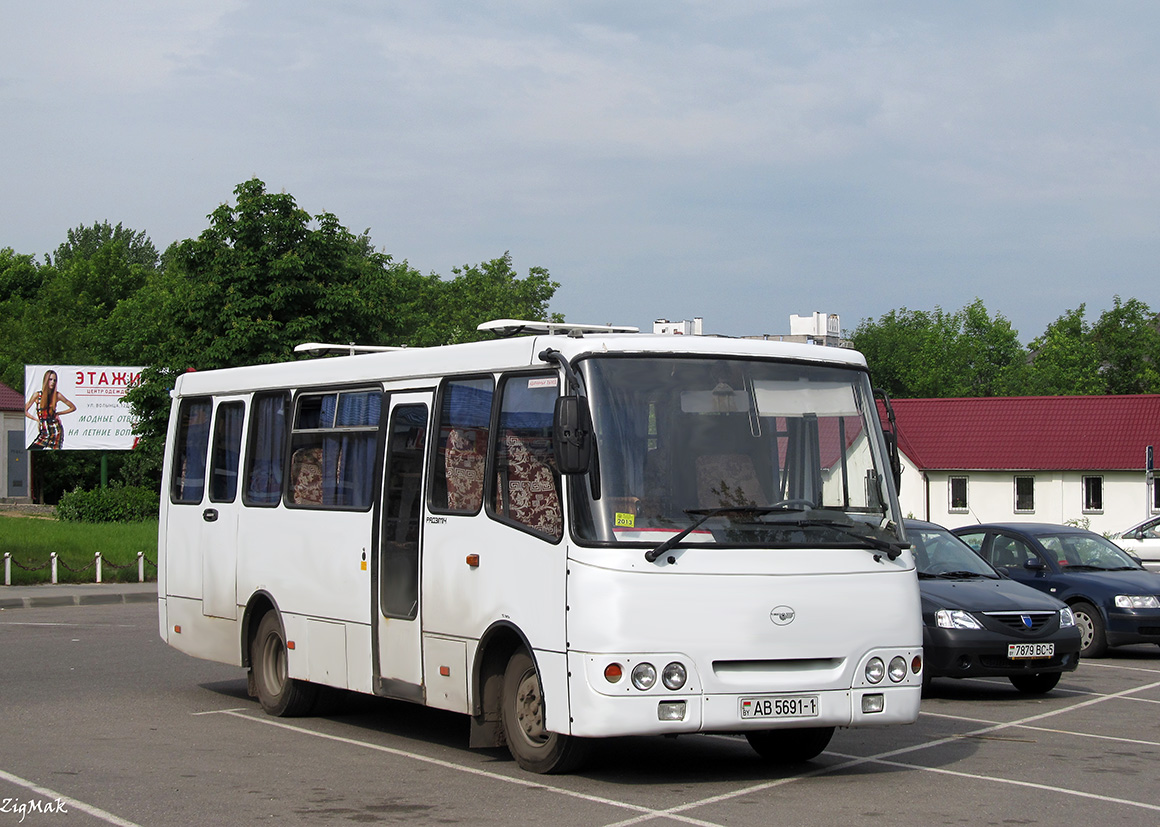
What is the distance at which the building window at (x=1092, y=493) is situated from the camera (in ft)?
199

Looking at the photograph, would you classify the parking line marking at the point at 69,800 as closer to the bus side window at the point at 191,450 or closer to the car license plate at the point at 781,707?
the car license plate at the point at 781,707

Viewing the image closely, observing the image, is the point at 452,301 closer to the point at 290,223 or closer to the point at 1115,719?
the point at 290,223

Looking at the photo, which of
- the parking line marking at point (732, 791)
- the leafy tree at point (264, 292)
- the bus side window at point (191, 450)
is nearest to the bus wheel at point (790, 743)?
the parking line marking at point (732, 791)

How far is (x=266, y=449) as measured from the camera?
1305 centimetres

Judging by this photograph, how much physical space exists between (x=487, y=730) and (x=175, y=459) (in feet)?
20.0

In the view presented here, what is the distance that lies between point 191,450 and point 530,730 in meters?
6.22

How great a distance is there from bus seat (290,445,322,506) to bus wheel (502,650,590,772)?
311 centimetres

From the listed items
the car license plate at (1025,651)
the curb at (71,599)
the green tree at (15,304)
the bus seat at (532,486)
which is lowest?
the curb at (71,599)

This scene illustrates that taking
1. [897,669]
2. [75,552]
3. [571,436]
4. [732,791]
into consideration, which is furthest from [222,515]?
[75,552]

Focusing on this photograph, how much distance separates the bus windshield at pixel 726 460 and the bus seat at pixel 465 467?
1.26 meters

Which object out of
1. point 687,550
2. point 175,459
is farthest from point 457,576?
point 175,459

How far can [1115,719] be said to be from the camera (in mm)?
12555

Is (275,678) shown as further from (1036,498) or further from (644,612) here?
(1036,498)

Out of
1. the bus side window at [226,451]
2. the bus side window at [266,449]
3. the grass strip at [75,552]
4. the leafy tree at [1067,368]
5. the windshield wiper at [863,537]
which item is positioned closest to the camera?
the windshield wiper at [863,537]
